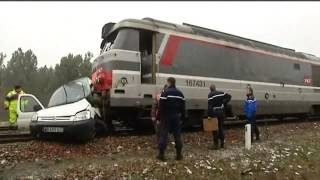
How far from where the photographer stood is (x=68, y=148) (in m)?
10.6

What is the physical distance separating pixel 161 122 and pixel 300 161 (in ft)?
12.9

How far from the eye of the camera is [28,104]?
15.1m

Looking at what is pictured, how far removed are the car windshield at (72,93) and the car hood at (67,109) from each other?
0.41 metres

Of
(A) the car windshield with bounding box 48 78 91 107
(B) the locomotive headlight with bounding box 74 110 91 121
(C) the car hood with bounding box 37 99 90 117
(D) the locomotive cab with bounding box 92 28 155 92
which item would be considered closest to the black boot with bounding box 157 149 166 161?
(B) the locomotive headlight with bounding box 74 110 91 121

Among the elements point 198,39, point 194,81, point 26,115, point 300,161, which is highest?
point 198,39

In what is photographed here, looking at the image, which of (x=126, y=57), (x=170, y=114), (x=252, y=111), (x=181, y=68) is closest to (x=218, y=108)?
(x=252, y=111)

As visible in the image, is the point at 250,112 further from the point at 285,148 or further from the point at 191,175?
the point at 191,175

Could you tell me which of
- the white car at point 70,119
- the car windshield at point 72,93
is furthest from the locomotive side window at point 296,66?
the white car at point 70,119

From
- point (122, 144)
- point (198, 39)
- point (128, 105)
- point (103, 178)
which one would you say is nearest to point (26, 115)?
point (128, 105)

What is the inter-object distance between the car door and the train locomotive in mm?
2428

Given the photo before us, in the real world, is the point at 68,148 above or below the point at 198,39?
below

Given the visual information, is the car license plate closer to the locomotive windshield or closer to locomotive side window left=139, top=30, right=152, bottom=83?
the locomotive windshield

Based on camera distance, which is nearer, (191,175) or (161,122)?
(191,175)

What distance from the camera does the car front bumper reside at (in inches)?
419
